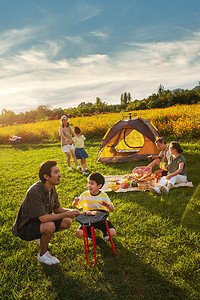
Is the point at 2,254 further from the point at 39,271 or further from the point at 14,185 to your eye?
the point at 14,185

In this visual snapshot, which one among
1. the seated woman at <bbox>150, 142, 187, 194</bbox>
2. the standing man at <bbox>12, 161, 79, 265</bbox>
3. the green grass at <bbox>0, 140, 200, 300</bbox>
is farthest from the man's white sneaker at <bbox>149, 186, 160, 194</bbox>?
the standing man at <bbox>12, 161, 79, 265</bbox>

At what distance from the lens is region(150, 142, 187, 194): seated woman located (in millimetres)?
4676

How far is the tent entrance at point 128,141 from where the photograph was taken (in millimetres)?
8398

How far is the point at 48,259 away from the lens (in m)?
2.77

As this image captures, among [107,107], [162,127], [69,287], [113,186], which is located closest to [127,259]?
[69,287]

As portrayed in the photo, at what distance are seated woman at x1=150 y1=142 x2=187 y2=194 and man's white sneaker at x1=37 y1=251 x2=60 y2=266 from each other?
8.94 feet

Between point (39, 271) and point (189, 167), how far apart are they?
16.9 feet

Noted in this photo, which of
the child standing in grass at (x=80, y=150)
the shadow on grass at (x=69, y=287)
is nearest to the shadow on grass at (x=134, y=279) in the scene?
the shadow on grass at (x=69, y=287)

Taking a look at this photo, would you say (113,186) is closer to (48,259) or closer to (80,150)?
(80,150)

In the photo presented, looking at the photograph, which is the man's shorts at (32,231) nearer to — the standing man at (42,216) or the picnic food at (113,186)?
the standing man at (42,216)

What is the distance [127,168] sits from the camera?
22.4 feet

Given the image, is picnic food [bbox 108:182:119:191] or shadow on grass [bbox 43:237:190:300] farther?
picnic food [bbox 108:182:119:191]

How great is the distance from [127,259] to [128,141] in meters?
6.12

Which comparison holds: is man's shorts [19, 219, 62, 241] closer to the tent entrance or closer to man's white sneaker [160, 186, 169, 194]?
man's white sneaker [160, 186, 169, 194]
